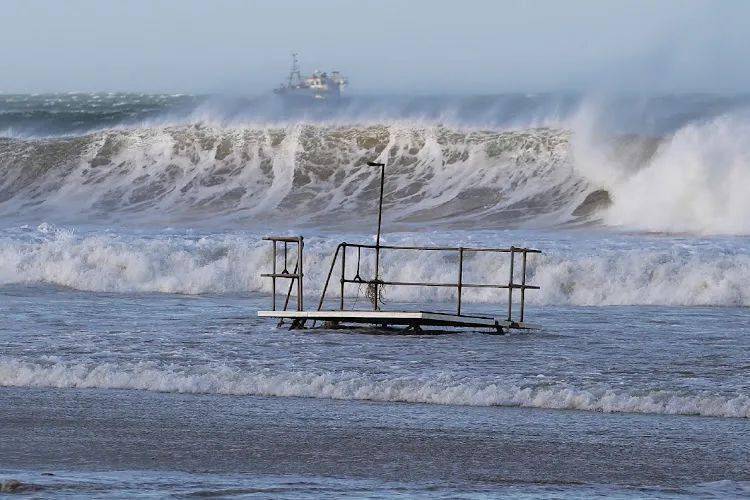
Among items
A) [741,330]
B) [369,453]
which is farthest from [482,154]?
[369,453]

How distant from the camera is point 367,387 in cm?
1230

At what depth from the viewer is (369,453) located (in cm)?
969

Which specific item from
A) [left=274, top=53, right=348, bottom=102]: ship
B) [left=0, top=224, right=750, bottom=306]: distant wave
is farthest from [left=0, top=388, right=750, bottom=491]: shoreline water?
[left=274, top=53, right=348, bottom=102]: ship

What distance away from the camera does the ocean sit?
9461 millimetres

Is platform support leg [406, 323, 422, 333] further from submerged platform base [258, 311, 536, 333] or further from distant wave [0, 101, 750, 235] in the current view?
distant wave [0, 101, 750, 235]

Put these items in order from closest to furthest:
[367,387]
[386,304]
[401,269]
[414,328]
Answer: [367,387] → [414,328] → [386,304] → [401,269]

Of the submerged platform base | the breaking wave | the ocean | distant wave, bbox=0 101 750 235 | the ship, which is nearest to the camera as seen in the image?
the ocean

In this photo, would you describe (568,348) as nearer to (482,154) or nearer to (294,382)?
(294,382)

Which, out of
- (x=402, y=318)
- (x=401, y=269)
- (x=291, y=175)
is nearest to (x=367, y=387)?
(x=402, y=318)

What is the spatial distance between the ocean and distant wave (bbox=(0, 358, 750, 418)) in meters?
0.03

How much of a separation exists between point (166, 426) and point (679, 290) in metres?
12.2

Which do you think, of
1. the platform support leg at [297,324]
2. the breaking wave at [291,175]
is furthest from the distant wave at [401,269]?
the breaking wave at [291,175]

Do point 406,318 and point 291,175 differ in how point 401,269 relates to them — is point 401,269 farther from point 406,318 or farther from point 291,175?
point 291,175

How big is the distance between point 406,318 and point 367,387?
374 cm
